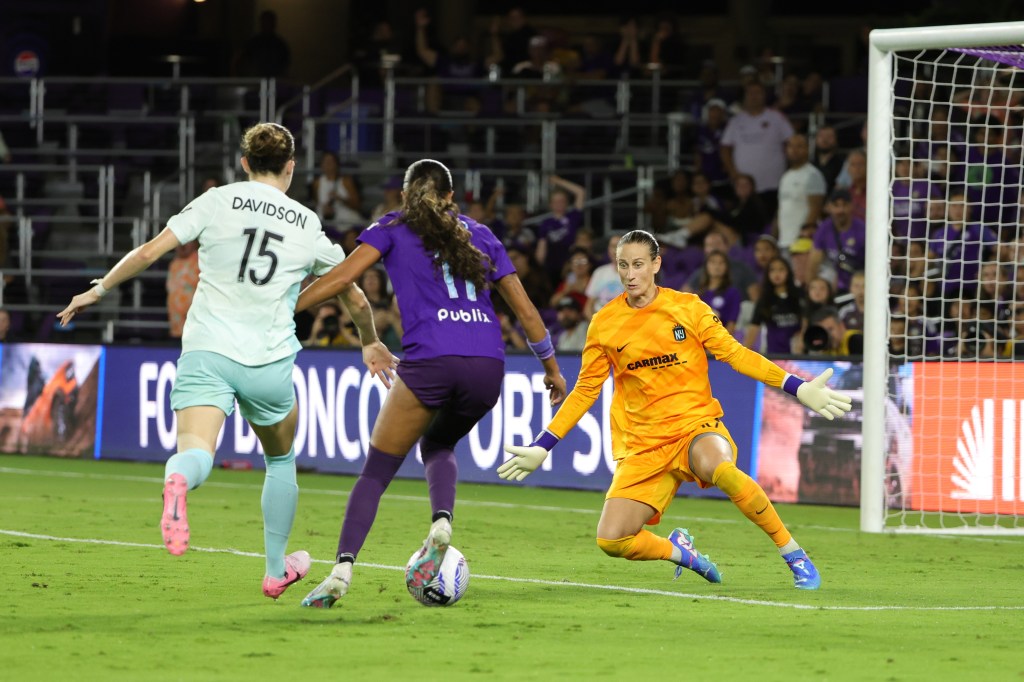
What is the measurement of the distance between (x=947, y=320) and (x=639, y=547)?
487 cm

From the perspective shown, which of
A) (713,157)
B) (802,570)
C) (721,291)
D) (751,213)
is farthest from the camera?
(713,157)

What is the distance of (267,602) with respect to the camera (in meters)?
8.05

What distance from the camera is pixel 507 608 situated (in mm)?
8023

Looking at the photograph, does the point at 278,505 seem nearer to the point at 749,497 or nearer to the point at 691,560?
the point at 691,560

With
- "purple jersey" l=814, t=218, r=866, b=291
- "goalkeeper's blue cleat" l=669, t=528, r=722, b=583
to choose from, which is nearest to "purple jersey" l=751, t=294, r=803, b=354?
"purple jersey" l=814, t=218, r=866, b=291

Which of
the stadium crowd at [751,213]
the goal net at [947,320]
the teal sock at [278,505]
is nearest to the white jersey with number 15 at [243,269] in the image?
the teal sock at [278,505]

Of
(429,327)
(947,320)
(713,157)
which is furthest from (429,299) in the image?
(713,157)

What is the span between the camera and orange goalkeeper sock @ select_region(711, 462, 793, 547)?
8680mm

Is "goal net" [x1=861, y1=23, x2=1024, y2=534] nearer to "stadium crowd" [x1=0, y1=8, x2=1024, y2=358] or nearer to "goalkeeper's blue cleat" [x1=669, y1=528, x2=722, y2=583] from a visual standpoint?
"stadium crowd" [x1=0, y1=8, x2=1024, y2=358]

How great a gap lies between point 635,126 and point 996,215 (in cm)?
833

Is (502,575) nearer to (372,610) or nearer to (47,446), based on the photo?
(372,610)

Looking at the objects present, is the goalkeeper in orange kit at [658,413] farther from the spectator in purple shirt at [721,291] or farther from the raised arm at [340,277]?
the spectator in purple shirt at [721,291]

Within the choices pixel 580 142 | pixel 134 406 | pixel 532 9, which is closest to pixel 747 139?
pixel 580 142

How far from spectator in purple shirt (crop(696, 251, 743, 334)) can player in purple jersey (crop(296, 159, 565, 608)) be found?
8325mm
